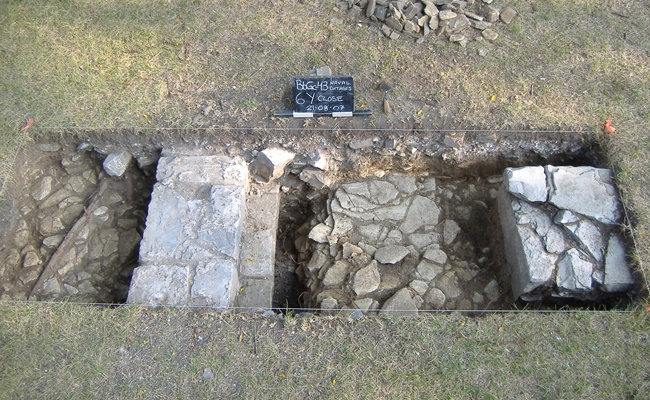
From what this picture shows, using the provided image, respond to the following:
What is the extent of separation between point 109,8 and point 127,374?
11.3ft

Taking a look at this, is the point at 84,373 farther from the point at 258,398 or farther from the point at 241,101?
the point at 241,101

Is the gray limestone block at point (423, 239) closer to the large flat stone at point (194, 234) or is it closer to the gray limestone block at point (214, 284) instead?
the large flat stone at point (194, 234)

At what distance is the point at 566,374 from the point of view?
2471mm

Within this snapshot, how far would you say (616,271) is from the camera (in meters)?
2.81

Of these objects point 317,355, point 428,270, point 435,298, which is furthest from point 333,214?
point 317,355

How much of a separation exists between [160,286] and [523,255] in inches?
98.3

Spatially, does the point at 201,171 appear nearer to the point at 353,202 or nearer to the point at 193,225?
the point at 193,225

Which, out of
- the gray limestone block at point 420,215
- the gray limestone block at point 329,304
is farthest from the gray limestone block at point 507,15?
the gray limestone block at point 329,304

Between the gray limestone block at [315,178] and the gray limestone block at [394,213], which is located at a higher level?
the gray limestone block at [315,178]

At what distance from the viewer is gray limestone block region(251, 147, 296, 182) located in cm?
335

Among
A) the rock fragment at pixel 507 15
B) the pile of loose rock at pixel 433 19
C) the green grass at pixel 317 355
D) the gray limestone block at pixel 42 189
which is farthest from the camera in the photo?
the rock fragment at pixel 507 15

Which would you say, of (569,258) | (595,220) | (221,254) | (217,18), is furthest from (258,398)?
(217,18)

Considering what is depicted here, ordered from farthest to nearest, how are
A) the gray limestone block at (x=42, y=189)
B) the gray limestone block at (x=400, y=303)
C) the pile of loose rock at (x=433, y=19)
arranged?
the pile of loose rock at (x=433, y=19) → the gray limestone block at (x=42, y=189) → the gray limestone block at (x=400, y=303)

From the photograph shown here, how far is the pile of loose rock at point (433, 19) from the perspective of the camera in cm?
390
